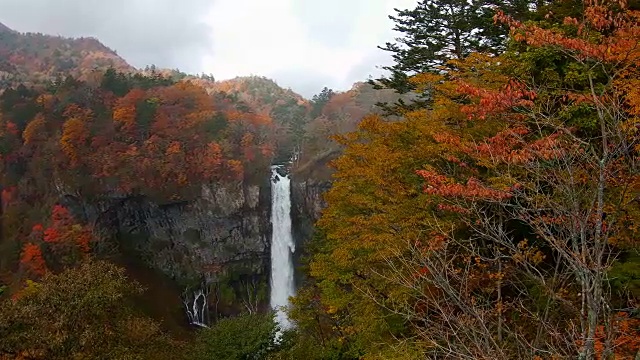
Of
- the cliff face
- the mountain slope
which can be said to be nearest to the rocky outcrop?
the cliff face

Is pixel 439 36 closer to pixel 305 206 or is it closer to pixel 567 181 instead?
pixel 567 181

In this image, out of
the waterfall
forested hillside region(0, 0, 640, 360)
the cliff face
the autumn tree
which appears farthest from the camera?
the cliff face

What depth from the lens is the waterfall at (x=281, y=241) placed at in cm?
3828

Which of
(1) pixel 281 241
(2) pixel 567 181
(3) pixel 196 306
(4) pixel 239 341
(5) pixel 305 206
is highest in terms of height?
(2) pixel 567 181

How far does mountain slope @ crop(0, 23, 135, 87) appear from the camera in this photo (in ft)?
284

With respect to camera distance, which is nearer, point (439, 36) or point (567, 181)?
point (567, 181)

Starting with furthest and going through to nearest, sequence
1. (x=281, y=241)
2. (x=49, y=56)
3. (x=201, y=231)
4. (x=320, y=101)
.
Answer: (x=49, y=56) < (x=320, y=101) < (x=201, y=231) < (x=281, y=241)

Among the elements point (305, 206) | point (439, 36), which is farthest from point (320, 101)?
point (439, 36)

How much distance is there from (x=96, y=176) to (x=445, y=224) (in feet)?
→ 116

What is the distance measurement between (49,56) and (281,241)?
96.7m

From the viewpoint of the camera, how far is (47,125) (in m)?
40.3

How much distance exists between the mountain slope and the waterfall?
58.2 m

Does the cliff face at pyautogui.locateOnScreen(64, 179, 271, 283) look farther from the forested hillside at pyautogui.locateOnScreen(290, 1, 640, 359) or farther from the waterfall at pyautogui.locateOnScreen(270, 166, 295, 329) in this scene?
the forested hillside at pyautogui.locateOnScreen(290, 1, 640, 359)

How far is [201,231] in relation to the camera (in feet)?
131
